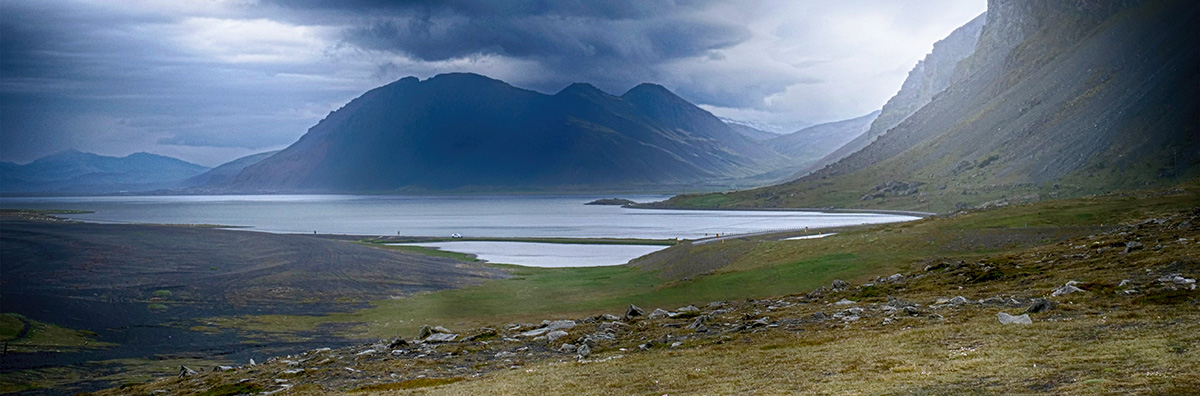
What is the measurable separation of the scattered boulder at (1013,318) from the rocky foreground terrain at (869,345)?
81 mm

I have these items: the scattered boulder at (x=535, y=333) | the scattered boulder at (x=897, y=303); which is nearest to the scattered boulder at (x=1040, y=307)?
the scattered boulder at (x=897, y=303)

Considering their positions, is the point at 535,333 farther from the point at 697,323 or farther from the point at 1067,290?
the point at 1067,290

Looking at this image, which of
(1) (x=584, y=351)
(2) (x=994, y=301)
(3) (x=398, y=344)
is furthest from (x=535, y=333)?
(2) (x=994, y=301)

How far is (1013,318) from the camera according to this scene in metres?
30.0

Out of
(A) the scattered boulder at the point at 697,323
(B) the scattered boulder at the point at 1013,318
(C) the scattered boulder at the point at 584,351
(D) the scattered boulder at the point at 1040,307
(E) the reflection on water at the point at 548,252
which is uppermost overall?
(D) the scattered boulder at the point at 1040,307

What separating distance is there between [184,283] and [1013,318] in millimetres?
73554

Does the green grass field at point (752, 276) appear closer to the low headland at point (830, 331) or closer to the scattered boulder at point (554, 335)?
the low headland at point (830, 331)

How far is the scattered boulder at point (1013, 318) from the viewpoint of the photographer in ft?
96.6

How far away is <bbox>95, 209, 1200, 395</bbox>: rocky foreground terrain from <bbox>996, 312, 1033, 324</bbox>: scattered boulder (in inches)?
3.2

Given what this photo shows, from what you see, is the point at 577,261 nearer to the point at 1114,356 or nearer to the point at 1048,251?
the point at 1048,251

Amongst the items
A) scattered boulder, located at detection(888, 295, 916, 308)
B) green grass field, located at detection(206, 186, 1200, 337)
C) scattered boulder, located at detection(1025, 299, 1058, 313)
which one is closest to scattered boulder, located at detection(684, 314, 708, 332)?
scattered boulder, located at detection(888, 295, 916, 308)

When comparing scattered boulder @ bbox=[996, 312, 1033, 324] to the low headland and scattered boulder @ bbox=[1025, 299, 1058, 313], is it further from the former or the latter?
scattered boulder @ bbox=[1025, 299, 1058, 313]

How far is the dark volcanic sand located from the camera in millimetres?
52812

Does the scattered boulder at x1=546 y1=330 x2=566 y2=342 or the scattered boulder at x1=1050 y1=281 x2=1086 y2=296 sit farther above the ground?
the scattered boulder at x1=1050 y1=281 x2=1086 y2=296
